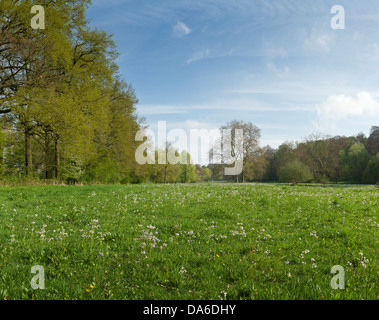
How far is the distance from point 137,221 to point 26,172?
23.2 meters

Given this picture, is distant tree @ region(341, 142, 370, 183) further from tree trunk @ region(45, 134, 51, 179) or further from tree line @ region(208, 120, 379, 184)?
tree trunk @ region(45, 134, 51, 179)

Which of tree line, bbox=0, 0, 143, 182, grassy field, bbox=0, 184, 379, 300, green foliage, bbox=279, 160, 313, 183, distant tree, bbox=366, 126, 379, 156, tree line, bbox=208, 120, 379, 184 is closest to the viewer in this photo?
grassy field, bbox=0, 184, 379, 300

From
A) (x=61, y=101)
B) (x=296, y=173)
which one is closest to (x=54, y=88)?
(x=61, y=101)

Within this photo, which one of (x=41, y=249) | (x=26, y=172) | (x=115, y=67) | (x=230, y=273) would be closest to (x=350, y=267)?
(x=230, y=273)

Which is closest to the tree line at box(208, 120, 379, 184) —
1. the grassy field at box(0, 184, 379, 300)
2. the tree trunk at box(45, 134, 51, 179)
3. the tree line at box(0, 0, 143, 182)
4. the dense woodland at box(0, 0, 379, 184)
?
the dense woodland at box(0, 0, 379, 184)

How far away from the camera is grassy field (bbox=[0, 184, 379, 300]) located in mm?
4344

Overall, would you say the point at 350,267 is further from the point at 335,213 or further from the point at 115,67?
the point at 115,67

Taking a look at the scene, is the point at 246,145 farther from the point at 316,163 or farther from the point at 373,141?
the point at 373,141

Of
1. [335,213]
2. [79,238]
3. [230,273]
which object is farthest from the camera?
[335,213]

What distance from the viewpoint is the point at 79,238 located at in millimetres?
6816

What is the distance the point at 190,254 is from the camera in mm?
5828

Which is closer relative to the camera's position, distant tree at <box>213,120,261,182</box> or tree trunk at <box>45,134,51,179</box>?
tree trunk at <box>45,134,51,179</box>

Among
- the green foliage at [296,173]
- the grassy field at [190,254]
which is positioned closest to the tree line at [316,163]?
the green foliage at [296,173]

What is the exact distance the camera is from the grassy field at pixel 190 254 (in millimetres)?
4344
